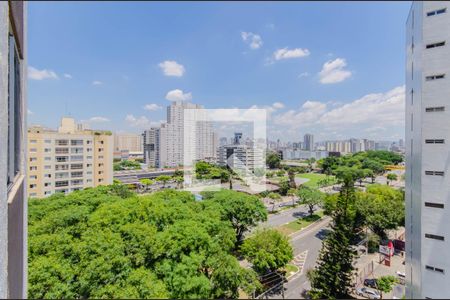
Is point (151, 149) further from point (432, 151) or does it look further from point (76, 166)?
point (432, 151)

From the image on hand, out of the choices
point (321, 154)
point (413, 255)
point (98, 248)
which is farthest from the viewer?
point (321, 154)

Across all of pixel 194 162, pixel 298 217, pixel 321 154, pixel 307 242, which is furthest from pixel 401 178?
pixel 321 154

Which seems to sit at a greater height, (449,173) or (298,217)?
(449,173)

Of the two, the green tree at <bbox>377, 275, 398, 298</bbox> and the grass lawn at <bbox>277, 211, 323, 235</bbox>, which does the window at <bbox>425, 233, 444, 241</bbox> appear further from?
the grass lawn at <bbox>277, 211, 323, 235</bbox>

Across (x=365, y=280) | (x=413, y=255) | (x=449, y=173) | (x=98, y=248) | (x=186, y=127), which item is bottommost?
(x=365, y=280)

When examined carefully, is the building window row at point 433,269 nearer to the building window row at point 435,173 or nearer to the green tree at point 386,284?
the building window row at point 435,173

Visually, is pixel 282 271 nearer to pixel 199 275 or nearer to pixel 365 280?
pixel 365 280
